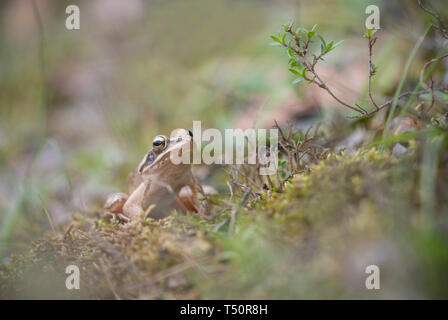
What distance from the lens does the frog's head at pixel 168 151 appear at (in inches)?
100

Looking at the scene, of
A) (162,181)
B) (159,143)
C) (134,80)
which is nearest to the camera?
(159,143)

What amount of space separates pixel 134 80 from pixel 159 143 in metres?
4.79

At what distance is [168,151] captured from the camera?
8.46ft

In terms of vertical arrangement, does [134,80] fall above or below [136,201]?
above

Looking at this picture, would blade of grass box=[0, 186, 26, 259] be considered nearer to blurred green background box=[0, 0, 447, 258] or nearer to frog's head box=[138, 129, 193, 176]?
blurred green background box=[0, 0, 447, 258]

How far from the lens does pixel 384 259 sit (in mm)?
1242

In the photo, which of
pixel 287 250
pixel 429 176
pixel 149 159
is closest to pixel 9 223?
pixel 149 159

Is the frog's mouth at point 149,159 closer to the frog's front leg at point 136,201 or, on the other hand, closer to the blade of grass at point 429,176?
the frog's front leg at point 136,201

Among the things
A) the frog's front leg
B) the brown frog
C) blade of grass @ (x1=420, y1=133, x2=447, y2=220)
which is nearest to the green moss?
blade of grass @ (x1=420, y1=133, x2=447, y2=220)

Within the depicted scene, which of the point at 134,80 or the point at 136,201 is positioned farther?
the point at 134,80

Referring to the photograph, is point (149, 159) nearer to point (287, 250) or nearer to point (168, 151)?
point (168, 151)

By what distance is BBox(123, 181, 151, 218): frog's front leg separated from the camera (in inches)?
95.7

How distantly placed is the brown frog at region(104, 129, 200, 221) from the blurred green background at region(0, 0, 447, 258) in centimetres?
47

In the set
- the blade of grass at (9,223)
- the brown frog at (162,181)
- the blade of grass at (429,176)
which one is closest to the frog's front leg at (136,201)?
the brown frog at (162,181)
